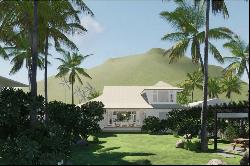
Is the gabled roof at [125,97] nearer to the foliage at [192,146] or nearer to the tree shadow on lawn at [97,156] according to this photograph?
the tree shadow on lawn at [97,156]

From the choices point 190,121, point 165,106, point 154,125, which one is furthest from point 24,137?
point 165,106

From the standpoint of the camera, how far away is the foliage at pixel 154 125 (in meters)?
50.9

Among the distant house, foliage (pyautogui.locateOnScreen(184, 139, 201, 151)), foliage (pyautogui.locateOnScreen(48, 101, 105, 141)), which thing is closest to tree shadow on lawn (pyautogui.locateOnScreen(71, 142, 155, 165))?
foliage (pyautogui.locateOnScreen(48, 101, 105, 141))

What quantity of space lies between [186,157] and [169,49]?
1369cm

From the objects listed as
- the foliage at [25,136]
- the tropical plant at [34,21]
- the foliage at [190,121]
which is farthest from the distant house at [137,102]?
the foliage at [25,136]

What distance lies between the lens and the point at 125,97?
5956 centimetres

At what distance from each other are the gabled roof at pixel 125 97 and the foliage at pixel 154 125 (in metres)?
2.32

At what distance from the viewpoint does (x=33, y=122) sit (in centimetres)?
2583

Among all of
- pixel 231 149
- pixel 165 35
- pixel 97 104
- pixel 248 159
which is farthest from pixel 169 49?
pixel 248 159

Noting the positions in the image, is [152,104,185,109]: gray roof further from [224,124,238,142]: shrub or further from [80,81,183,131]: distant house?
[224,124,238,142]: shrub

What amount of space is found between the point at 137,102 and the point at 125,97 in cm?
266

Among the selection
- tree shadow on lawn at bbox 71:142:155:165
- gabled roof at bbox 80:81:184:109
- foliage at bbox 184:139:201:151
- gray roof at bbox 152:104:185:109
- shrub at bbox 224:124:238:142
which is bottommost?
tree shadow on lawn at bbox 71:142:155:165

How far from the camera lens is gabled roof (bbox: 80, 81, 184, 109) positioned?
184 ft

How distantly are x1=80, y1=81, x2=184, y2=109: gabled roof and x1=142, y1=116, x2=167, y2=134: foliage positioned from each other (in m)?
2.32
